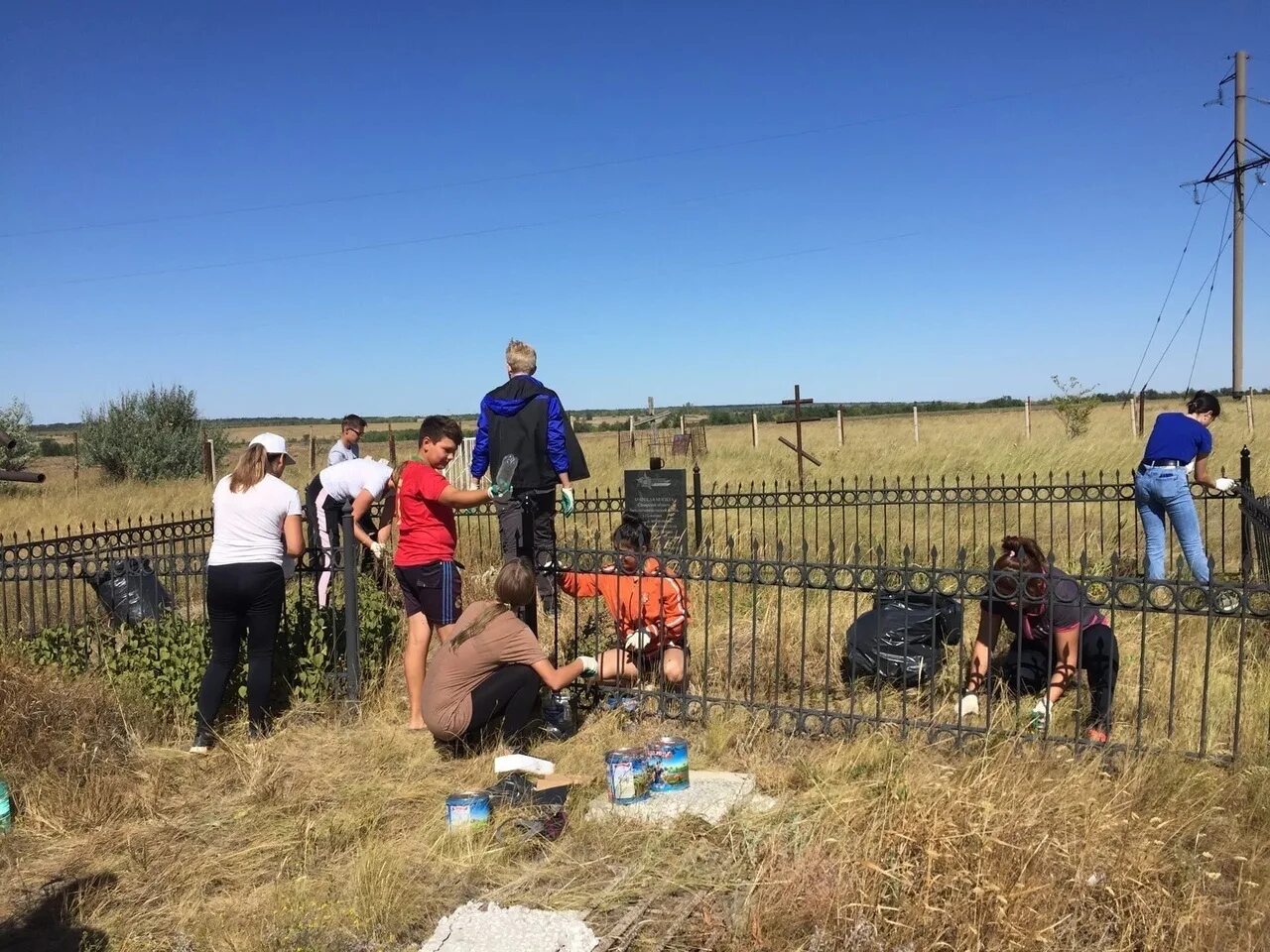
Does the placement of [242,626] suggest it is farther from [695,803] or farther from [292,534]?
[695,803]

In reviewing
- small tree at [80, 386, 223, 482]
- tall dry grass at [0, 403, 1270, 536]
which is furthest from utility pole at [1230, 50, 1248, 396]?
small tree at [80, 386, 223, 482]

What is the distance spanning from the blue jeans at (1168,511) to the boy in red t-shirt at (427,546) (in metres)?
4.96

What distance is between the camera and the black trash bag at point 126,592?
19.3 ft

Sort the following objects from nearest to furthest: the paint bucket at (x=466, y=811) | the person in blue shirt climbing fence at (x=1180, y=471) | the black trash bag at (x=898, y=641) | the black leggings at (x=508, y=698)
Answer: the paint bucket at (x=466, y=811) < the black leggings at (x=508, y=698) < the black trash bag at (x=898, y=641) < the person in blue shirt climbing fence at (x=1180, y=471)

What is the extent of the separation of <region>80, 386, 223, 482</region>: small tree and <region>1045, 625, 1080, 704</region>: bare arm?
22.3 metres

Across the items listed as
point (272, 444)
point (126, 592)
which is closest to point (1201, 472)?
point (272, 444)

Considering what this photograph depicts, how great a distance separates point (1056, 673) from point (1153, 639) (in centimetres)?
204

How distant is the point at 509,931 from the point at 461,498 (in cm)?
219

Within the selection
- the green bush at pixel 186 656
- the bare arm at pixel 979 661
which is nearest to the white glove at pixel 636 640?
the green bush at pixel 186 656

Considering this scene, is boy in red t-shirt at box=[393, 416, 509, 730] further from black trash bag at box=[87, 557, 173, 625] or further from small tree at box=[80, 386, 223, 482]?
small tree at box=[80, 386, 223, 482]

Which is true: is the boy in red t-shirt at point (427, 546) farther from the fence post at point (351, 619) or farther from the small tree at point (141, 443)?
the small tree at point (141, 443)

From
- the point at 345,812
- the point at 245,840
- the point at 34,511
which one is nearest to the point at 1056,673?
the point at 345,812

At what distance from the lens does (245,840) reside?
3.71 metres

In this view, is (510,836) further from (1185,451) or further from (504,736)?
(1185,451)
